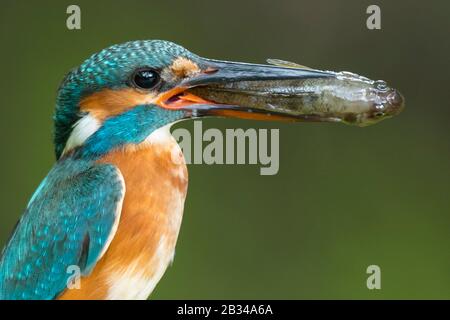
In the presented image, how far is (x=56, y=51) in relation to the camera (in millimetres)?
5371

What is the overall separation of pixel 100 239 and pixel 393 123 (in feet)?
9.98

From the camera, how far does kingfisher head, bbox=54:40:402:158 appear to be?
296 cm

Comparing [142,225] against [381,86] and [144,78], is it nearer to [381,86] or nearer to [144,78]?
[144,78]

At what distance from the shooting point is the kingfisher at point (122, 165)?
2941mm

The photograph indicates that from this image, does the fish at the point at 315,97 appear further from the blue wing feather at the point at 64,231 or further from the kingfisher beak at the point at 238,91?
the blue wing feather at the point at 64,231

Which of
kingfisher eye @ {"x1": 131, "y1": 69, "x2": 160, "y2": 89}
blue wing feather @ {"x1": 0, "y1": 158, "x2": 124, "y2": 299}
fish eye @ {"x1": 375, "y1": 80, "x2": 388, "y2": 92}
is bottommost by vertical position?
blue wing feather @ {"x1": 0, "y1": 158, "x2": 124, "y2": 299}

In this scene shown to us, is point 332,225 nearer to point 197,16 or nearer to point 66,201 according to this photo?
point 197,16

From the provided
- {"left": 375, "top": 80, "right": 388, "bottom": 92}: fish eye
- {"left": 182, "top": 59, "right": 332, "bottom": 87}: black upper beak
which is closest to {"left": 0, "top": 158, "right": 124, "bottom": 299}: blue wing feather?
{"left": 182, "top": 59, "right": 332, "bottom": 87}: black upper beak

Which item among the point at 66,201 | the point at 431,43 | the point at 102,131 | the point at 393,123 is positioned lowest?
the point at 66,201

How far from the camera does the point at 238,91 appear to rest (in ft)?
9.96

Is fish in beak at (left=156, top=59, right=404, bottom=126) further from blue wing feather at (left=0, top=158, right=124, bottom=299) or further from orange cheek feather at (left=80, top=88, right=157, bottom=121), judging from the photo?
blue wing feather at (left=0, top=158, right=124, bottom=299)

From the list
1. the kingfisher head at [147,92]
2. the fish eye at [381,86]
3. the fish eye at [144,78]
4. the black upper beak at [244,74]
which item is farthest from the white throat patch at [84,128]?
the fish eye at [381,86]

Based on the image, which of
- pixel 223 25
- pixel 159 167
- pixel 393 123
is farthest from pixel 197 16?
pixel 159 167

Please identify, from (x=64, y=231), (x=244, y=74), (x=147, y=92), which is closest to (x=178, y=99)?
(x=147, y=92)
